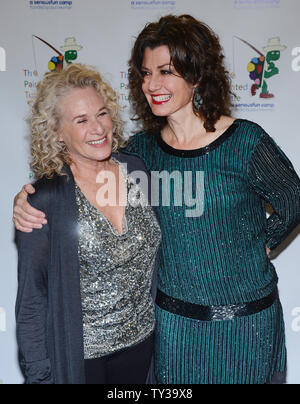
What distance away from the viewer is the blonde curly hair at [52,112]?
1.57 meters

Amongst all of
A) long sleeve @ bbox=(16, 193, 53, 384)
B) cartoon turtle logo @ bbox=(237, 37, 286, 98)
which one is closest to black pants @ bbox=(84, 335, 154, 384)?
long sleeve @ bbox=(16, 193, 53, 384)

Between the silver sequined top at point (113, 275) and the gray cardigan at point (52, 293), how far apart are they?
0.04 meters

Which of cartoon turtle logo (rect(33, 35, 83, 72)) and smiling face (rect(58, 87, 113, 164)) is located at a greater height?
cartoon turtle logo (rect(33, 35, 83, 72))

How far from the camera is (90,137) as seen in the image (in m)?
1.57

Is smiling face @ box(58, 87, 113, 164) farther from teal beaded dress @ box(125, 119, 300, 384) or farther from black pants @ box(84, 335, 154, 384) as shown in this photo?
black pants @ box(84, 335, 154, 384)

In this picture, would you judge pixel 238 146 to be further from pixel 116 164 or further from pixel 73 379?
pixel 73 379

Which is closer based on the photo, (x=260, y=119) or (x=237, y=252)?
(x=237, y=252)

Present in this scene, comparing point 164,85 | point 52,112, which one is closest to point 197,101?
point 164,85

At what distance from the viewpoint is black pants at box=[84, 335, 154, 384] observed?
1.62 meters

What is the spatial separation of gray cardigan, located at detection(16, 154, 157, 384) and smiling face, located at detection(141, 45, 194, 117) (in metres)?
0.39

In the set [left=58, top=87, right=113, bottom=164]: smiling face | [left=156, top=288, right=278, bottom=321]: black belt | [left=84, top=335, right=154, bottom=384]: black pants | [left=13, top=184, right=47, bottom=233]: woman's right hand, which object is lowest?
[left=84, top=335, right=154, bottom=384]: black pants

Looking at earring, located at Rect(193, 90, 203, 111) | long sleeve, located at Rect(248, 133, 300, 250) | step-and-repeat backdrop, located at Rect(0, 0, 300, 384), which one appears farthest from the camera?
step-and-repeat backdrop, located at Rect(0, 0, 300, 384)
